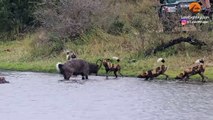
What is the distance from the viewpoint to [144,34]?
96.8ft

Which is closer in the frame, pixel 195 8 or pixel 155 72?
pixel 155 72

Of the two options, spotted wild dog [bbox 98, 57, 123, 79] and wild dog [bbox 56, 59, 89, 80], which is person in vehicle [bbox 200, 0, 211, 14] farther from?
wild dog [bbox 56, 59, 89, 80]

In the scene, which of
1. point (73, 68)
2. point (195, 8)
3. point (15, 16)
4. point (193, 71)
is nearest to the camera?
point (193, 71)

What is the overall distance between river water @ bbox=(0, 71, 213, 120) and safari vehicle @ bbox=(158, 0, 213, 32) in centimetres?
490

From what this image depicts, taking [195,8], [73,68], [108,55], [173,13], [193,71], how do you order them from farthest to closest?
[195,8] < [108,55] < [173,13] < [73,68] < [193,71]

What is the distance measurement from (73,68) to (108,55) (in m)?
4.52

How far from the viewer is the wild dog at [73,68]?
82.1 feet

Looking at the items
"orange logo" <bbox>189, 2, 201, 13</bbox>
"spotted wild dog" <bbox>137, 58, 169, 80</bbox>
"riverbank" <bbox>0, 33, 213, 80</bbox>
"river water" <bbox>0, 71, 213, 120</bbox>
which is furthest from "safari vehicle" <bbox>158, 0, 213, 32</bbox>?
"river water" <bbox>0, 71, 213, 120</bbox>

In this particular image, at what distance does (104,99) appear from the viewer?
64.7ft

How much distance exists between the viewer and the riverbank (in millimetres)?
26500

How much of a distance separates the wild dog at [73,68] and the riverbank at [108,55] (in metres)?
1.67

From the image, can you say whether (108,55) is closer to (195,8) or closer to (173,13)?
(173,13)

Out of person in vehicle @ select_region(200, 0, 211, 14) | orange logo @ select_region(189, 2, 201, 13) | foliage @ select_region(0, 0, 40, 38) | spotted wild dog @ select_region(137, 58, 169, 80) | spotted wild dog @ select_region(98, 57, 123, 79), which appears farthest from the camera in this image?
foliage @ select_region(0, 0, 40, 38)

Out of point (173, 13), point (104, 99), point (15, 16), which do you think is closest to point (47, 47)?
point (173, 13)
